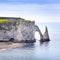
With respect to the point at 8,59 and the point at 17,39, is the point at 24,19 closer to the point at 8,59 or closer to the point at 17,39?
the point at 17,39

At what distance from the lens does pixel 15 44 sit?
103 metres

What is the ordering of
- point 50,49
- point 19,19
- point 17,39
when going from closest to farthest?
point 50,49 → point 17,39 → point 19,19

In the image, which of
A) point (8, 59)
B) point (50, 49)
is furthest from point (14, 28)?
point (8, 59)

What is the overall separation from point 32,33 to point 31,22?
2.38m

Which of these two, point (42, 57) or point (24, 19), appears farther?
point (24, 19)

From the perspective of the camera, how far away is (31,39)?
359 ft

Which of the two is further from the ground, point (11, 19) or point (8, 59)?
point (11, 19)

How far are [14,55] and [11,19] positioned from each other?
93.5 ft

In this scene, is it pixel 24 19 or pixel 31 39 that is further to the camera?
pixel 24 19

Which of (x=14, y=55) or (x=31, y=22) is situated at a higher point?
(x=31, y=22)

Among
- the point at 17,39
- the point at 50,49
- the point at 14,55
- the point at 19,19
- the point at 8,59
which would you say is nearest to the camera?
the point at 8,59

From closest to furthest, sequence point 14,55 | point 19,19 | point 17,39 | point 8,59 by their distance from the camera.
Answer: point 8,59 < point 14,55 < point 17,39 < point 19,19

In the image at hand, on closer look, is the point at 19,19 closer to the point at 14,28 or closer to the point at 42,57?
the point at 14,28

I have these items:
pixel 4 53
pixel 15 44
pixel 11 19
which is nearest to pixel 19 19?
pixel 11 19
